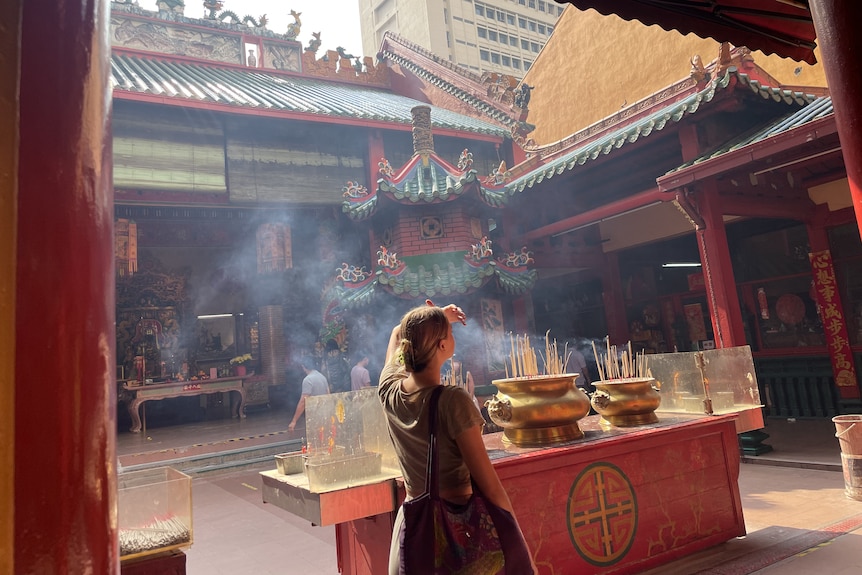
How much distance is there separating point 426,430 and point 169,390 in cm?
1054

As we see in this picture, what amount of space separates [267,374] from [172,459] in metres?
5.26

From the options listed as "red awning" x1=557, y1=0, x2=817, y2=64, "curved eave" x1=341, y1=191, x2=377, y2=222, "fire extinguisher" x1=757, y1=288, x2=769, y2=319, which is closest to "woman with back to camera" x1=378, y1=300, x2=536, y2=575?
"red awning" x1=557, y1=0, x2=817, y2=64

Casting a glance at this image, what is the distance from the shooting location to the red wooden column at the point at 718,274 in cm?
556

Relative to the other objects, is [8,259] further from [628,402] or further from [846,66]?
[628,402]

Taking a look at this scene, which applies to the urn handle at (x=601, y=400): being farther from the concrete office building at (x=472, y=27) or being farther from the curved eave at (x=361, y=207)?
the concrete office building at (x=472, y=27)

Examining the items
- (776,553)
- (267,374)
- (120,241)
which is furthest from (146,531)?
(267,374)

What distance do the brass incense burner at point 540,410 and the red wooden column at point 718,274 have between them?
3462mm

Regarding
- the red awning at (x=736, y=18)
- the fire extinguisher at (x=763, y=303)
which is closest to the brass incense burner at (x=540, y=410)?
the red awning at (x=736, y=18)

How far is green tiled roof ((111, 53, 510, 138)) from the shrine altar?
5658 millimetres

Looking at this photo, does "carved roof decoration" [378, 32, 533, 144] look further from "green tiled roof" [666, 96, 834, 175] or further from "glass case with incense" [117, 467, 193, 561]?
"glass case with incense" [117, 467, 193, 561]

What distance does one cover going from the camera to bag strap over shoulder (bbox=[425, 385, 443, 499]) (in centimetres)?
156

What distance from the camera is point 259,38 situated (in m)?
13.0

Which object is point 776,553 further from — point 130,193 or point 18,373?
point 130,193

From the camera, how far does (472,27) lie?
36.6 metres
